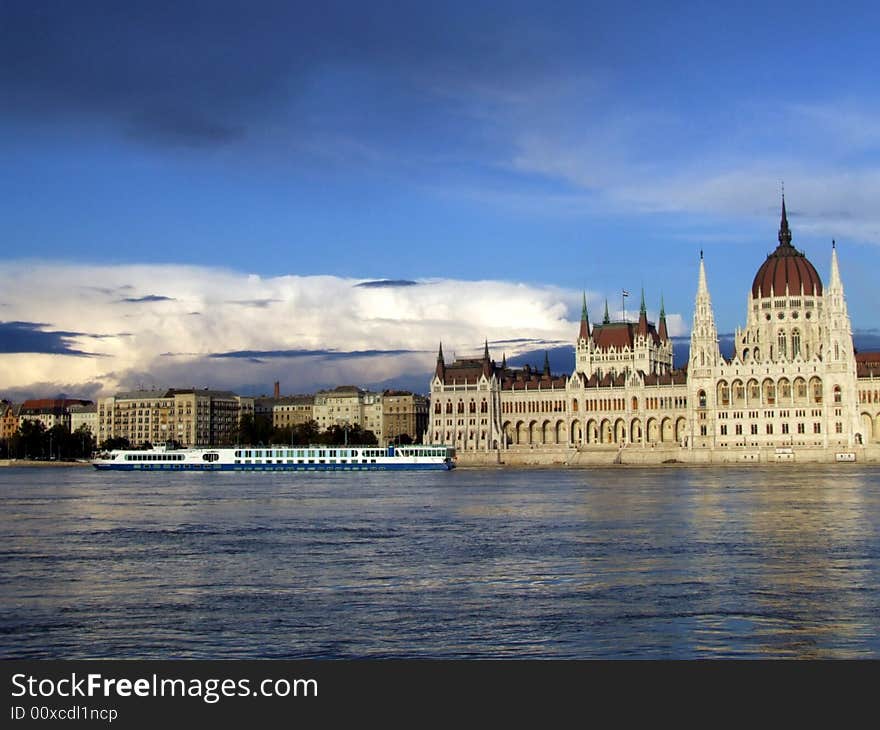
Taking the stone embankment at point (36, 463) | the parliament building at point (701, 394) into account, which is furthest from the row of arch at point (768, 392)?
the stone embankment at point (36, 463)

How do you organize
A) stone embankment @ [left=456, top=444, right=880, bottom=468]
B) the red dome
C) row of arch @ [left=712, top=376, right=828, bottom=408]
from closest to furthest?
stone embankment @ [left=456, top=444, right=880, bottom=468]
row of arch @ [left=712, top=376, right=828, bottom=408]
the red dome

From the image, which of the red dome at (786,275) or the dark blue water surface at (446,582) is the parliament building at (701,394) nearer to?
the red dome at (786,275)

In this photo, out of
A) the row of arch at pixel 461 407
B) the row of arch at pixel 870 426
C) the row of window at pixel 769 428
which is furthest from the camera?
the row of arch at pixel 461 407

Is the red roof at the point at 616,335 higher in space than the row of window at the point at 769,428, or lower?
higher

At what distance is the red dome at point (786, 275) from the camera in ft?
501

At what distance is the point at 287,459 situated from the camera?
438 ft

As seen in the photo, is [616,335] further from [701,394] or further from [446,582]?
[446,582]

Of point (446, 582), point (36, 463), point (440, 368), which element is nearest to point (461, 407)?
point (440, 368)

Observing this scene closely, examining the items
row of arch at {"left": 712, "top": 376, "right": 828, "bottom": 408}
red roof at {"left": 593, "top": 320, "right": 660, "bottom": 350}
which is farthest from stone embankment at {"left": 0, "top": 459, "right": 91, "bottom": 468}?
row of arch at {"left": 712, "top": 376, "right": 828, "bottom": 408}

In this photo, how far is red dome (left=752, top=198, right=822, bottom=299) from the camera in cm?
15262

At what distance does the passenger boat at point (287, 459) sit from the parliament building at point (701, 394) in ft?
76.3

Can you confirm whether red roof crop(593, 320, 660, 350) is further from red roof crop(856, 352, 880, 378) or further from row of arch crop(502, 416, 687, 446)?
red roof crop(856, 352, 880, 378)

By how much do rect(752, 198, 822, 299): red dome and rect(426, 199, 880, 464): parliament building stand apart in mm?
153
